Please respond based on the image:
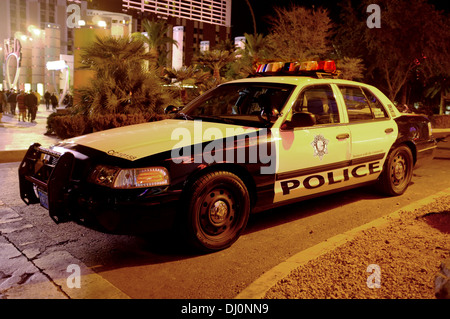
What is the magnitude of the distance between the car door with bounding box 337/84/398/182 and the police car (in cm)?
1

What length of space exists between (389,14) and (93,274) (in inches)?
872

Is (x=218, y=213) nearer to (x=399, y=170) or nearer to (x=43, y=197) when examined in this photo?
(x=43, y=197)

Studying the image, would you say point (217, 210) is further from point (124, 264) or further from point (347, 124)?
point (347, 124)

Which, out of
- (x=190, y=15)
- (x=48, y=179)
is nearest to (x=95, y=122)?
(x=48, y=179)

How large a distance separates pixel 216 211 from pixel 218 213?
0.03 metres

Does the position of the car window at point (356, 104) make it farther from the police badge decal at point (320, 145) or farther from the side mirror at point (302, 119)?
the side mirror at point (302, 119)

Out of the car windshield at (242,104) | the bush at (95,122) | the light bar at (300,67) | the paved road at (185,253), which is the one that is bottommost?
the paved road at (185,253)

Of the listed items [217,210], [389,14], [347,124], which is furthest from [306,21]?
[217,210]

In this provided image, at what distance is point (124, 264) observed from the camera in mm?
3928

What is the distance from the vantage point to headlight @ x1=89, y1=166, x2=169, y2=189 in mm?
3697

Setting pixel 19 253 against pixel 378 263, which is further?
pixel 19 253

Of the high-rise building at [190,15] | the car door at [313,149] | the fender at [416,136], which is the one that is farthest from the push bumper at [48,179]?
the high-rise building at [190,15]

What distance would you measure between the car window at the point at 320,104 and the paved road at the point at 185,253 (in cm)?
120

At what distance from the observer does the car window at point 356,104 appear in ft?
18.2
